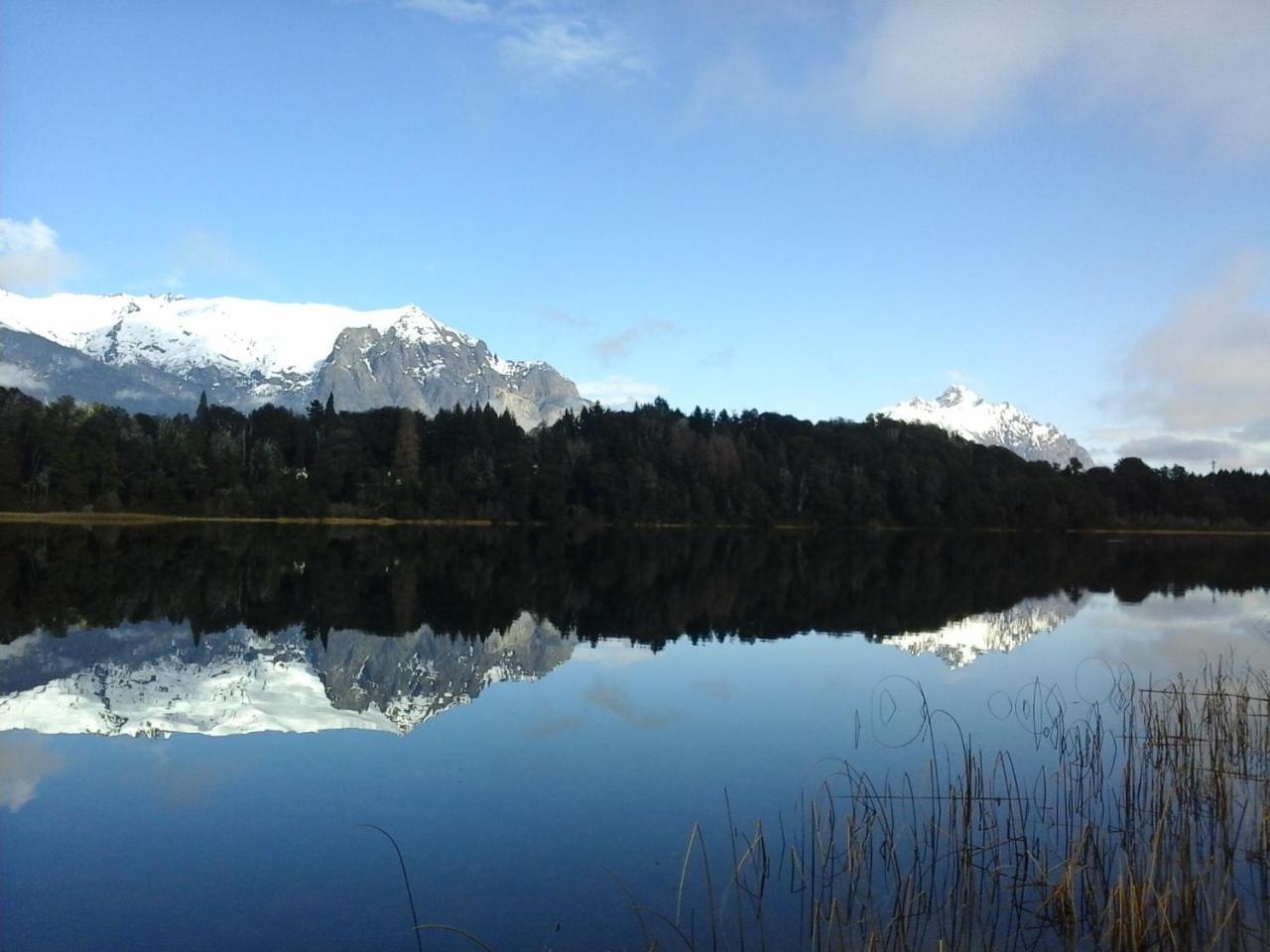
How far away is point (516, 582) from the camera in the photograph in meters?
41.5

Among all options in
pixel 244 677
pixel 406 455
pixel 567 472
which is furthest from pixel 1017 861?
pixel 567 472

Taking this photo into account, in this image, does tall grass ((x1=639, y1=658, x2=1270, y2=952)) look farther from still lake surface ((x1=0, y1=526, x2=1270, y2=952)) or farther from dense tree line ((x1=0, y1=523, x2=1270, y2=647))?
dense tree line ((x1=0, y1=523, x2=1270, y2=647))

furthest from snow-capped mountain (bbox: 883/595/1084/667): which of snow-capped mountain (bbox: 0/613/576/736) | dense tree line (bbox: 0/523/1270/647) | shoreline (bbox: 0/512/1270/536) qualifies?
shoreline (bbox: 0/512/1270/536)

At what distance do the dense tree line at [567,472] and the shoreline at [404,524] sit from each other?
3.30 feet

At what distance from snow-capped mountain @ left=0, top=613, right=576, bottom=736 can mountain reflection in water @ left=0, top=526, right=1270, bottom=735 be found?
0.07 meters

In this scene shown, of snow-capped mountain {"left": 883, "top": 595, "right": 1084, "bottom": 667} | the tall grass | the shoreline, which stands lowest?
the tall grass

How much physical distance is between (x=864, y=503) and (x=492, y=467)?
5176 cm

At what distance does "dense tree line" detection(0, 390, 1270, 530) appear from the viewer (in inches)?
3639

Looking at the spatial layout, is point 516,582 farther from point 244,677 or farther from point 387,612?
point 244,677

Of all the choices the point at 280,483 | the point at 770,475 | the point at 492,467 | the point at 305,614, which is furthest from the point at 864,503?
the point at 305,614

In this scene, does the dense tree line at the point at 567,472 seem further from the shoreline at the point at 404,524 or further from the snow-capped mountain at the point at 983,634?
the snow-capped mountain at the point at 983,634

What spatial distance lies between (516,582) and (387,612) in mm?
11790

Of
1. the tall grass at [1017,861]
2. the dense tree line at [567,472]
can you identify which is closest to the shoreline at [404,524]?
the dense tree line at [567,472]

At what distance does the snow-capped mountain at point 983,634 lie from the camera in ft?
85.9
